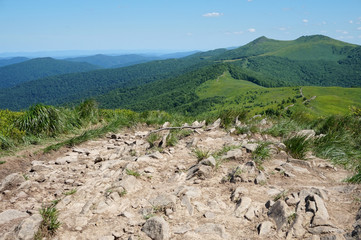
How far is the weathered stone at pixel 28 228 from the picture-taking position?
312 cm

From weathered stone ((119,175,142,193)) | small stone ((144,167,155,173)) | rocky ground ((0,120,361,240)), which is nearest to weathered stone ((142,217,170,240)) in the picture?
rocky ground ((0,120,361,240))

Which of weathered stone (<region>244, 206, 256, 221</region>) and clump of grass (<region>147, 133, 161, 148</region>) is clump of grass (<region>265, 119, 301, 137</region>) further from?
weathered stone (<region>244, 206, 256, 221</region>)

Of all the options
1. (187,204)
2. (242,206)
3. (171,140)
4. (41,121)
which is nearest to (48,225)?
(187,204)

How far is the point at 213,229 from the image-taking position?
334 centimetres

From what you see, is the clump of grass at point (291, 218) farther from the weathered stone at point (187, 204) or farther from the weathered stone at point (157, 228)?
the weathered stone at point (157, 228)

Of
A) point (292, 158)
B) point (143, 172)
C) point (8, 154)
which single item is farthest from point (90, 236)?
point (292, 158)

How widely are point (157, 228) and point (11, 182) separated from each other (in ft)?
10.6

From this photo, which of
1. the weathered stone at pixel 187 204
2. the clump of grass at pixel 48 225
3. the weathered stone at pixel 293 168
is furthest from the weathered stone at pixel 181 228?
the weathered stone at pixel 293 168

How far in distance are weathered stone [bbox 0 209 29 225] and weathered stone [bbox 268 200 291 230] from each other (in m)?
3.85

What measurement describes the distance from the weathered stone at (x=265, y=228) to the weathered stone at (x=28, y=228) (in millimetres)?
3093

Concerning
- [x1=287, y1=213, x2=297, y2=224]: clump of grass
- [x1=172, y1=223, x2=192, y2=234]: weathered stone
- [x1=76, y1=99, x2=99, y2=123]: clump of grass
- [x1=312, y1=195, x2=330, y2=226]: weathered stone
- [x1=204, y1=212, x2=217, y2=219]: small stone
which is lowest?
[x1=204, y1=212, x2=217, y2=219]: small stone

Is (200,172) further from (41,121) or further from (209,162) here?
(41,121)

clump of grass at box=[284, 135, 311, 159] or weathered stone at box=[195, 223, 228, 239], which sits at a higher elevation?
clump of grass at box=[284, 135, 311, 159]

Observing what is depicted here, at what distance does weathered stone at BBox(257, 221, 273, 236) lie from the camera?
126 inches
